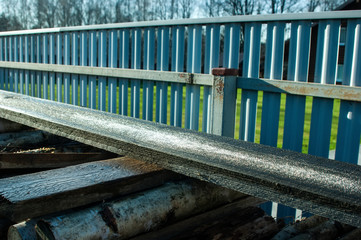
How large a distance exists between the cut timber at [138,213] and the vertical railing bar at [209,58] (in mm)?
2276

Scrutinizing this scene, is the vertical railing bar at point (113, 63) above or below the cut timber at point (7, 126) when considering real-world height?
above

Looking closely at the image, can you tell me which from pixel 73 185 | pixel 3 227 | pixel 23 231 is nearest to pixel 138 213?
pixel 73 185

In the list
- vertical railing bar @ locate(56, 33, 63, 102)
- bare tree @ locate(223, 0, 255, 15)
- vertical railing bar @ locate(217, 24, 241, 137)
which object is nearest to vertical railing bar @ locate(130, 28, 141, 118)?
vertical railing bar @ locate(217, 24, 241, 137)

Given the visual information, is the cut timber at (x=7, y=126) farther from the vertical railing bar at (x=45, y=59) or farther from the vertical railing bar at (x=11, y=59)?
the vertical railing bar at (x=11, y=59)

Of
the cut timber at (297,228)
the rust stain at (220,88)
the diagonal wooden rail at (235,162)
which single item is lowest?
the cut timber at (297,228)

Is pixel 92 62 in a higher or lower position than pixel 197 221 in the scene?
higher

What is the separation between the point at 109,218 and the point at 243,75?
2775 millimetres

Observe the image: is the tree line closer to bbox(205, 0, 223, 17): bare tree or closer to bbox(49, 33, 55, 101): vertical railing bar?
bbox(205, 0, 223, 17): bare tree

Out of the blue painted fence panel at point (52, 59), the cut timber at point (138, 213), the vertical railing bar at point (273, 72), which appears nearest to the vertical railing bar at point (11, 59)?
the blue painted fence panel at point (52, 59)

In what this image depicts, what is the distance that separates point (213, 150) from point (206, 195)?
226mm

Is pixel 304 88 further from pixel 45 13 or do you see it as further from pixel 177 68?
pixel 45 13

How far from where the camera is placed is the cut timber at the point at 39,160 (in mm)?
2314

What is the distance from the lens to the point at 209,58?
428cm

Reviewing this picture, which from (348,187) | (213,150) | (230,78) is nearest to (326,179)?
(348,187)
